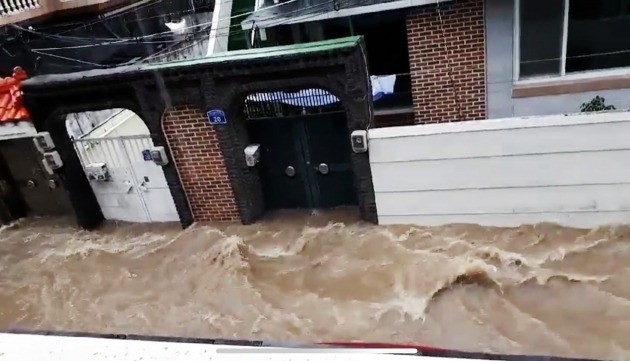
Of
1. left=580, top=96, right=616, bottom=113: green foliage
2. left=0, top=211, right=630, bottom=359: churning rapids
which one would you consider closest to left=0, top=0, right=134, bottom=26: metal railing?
left=0, top=211, right=630, bottom=359: churning rapids

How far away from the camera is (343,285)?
691 cm

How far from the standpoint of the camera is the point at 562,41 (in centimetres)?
744

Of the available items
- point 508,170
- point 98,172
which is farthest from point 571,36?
point 98,172

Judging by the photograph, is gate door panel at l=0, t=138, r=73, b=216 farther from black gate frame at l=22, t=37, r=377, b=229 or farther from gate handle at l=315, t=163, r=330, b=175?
gate handle at l=315, t=163, r=330, b=175

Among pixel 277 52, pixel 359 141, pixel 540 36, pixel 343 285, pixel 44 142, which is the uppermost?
pixel 277 52

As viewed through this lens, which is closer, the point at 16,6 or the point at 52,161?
the point at 52,161

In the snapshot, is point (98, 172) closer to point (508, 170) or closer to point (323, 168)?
point (323, 168)

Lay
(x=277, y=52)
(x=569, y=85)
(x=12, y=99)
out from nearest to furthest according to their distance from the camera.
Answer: (x=277, y=52), (x=569, y=85), (x=12, y=99)

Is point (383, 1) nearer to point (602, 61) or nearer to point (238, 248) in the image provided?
point (602, 61)

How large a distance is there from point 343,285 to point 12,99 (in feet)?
22.4

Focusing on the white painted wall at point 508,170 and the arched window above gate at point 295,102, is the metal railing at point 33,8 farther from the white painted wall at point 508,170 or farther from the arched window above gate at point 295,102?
the white painted wall at point 508,170

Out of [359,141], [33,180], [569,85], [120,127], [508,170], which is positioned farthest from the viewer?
[120,127]

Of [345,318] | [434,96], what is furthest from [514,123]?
[345,318]

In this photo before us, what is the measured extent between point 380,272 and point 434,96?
3280 millimetres
